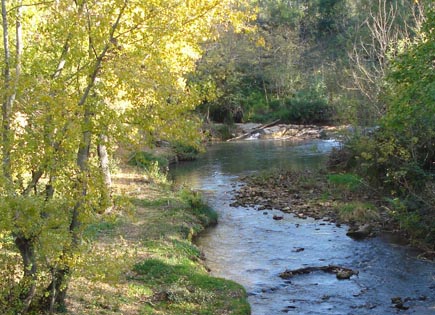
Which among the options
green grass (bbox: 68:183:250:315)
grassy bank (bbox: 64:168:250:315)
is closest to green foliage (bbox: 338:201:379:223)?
grassy bank (bbox: 64:168:250:315)

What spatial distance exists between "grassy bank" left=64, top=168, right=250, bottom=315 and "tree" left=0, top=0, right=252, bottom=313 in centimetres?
52

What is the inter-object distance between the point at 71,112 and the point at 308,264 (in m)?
7.70

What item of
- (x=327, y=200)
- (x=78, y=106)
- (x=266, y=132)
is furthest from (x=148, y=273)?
(x=266, y=132)

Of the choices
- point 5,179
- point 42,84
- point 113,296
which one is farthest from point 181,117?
point 113,296

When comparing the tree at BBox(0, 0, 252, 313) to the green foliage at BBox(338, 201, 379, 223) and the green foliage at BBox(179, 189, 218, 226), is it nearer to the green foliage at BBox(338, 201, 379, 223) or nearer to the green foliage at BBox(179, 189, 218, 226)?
the green foliage at BBox(179, 189, 218, 226)

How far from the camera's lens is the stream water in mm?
9680

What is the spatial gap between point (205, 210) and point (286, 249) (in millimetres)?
4002

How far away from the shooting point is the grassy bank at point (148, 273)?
7.27 metres

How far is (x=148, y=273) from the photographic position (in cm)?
999

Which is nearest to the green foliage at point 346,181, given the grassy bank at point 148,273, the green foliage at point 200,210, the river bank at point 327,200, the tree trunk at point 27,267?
the river bank at point 327,200

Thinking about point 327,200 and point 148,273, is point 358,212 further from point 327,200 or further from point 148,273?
point 148,273

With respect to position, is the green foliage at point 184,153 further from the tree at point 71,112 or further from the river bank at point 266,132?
the tree at point 71,112

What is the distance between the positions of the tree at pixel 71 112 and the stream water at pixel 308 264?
168 inches

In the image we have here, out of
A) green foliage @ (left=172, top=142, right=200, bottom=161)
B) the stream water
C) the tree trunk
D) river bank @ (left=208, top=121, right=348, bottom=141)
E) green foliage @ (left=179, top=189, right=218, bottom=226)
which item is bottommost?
the stream water
